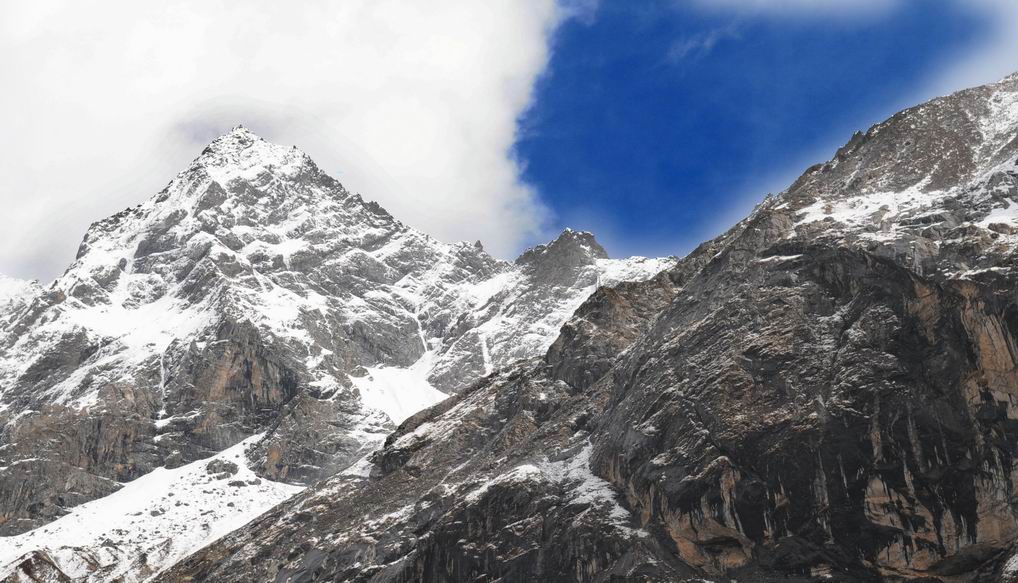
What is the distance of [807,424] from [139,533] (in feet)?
426

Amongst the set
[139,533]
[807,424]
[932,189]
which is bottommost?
[807,424]

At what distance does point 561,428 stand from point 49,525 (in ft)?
397

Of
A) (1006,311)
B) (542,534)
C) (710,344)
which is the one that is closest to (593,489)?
(542,534)

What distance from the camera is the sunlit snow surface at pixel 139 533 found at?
172 m

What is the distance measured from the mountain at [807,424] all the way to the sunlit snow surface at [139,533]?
57.2 m

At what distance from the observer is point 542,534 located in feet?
302

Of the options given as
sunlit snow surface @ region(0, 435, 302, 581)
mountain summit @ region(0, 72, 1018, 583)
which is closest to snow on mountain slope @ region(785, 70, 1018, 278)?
mountain summit @ region(0, 72, 1018, 583)

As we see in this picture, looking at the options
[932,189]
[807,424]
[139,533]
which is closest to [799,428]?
[807,424]

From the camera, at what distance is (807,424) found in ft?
265

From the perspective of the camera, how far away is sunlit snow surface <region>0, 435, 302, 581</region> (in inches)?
6752

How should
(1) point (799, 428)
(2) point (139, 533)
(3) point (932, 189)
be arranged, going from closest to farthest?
(1) point (799, 428) → (3) point (932, 189) → (2) point (139, 533)

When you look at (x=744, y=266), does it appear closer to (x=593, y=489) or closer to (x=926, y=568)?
(x=593, y=489)

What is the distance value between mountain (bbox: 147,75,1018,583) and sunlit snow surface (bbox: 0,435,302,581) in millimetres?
57191

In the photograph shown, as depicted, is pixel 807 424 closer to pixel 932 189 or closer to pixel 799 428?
pixel 799 428
